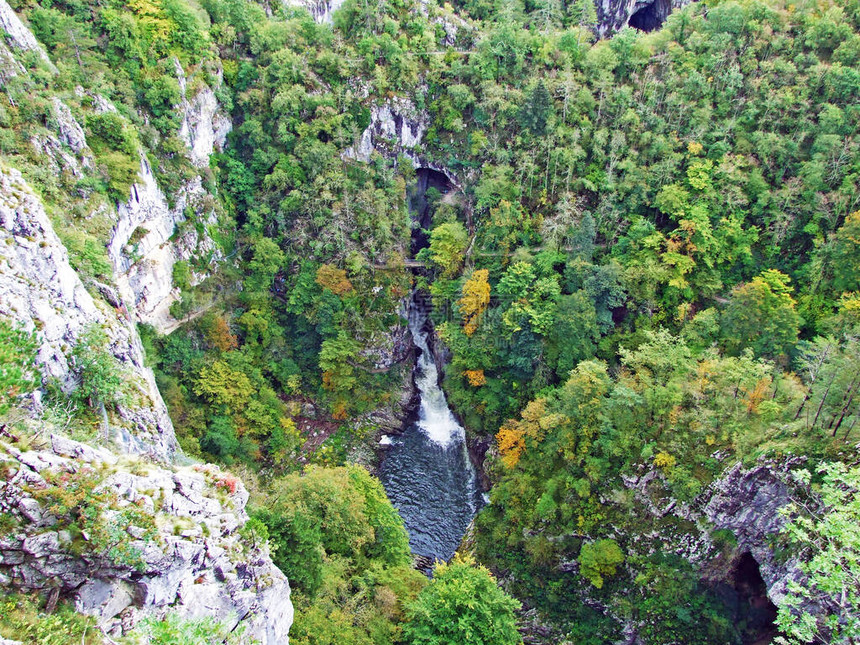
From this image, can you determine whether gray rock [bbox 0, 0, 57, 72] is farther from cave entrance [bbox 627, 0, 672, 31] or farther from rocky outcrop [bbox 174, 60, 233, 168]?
cave entrance [bbox 627, 0, 672, 31]

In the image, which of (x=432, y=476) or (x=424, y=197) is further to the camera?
(x=424, y=197)

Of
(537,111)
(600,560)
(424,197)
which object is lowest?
(600,560)

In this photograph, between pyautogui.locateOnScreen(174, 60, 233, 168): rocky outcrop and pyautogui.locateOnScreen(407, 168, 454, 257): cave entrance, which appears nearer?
pyautogui.locateOnScreen(174, 60, 233, 168): rocky outcrop

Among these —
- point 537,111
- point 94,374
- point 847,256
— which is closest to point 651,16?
point 537,111

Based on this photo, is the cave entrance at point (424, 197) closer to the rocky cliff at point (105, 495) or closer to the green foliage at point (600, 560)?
the rocky cliff at point (105, 495)

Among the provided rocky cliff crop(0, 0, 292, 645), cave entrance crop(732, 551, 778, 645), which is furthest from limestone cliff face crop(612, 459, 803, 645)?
rocky cliff crop(0, 0, 292, 645)

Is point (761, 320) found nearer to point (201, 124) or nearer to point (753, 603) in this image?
point (753, 603)

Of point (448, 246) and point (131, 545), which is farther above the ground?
point (448, 246)
